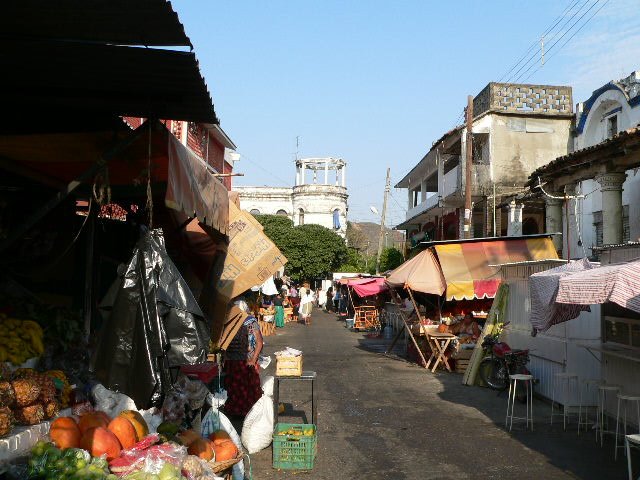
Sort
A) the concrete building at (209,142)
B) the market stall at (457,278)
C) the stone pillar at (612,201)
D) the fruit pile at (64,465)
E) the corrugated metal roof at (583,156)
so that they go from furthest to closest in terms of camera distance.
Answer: the concrete building at (209,142), the market stall at (457,278), the stone pillar at (612,201), the corrugated metal roof at (583,156), the fruit pile at (64,465)

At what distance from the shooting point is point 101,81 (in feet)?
13.4

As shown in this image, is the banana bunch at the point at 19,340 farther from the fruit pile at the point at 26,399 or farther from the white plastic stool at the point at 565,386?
the white plastic stool at the point at 565,386

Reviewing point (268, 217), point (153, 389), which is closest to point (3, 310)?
point (153, 389)

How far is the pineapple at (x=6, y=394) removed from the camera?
4083mm

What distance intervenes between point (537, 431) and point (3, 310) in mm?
7463

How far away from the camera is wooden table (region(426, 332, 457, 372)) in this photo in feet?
52.6

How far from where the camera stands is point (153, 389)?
4.20 m

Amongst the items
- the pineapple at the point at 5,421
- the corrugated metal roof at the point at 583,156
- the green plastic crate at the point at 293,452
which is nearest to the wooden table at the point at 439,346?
the corrugated metal roof at the point at 583,156

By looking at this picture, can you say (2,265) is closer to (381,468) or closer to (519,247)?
(381,468)

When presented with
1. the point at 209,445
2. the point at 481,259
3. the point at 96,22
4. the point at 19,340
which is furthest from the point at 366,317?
the point at 96,22

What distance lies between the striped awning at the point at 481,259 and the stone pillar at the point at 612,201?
2206mm

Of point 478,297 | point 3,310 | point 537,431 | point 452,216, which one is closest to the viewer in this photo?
point 3,310

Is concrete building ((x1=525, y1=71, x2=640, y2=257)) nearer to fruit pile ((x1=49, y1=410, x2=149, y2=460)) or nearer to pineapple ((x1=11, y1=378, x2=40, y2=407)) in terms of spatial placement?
fruit pile ((x1=49, y1=410, x2=149, y2=460))

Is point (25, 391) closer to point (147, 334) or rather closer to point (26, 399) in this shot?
point (26, 399)
